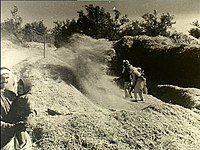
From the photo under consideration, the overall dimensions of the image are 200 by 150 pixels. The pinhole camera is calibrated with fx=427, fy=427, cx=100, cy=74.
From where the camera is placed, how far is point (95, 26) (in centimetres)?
122

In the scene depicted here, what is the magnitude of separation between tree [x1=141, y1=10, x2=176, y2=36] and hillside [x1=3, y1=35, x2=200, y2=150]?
0.40ft

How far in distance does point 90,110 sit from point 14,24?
329 millimetres

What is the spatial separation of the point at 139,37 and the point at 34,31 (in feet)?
1.00

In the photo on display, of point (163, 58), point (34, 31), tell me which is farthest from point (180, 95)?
point (34, 31)

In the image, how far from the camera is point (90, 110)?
1.20m

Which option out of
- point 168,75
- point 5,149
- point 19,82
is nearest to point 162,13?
point 168,75

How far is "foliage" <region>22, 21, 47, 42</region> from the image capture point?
122 centimetres

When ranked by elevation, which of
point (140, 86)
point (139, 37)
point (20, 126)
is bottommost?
point (20, 126)

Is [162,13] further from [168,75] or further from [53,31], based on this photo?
[53,31]

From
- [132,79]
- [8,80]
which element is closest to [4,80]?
[8,80]

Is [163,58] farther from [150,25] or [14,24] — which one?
[14,24]

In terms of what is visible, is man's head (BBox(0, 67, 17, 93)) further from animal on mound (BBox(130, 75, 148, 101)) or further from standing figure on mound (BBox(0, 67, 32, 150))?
animal on mound (BBox(130, 75, 148, 101))

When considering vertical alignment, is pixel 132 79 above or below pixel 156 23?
below

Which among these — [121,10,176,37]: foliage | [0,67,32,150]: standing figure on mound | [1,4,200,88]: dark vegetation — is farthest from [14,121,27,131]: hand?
[121,10,176,37]: foliage
